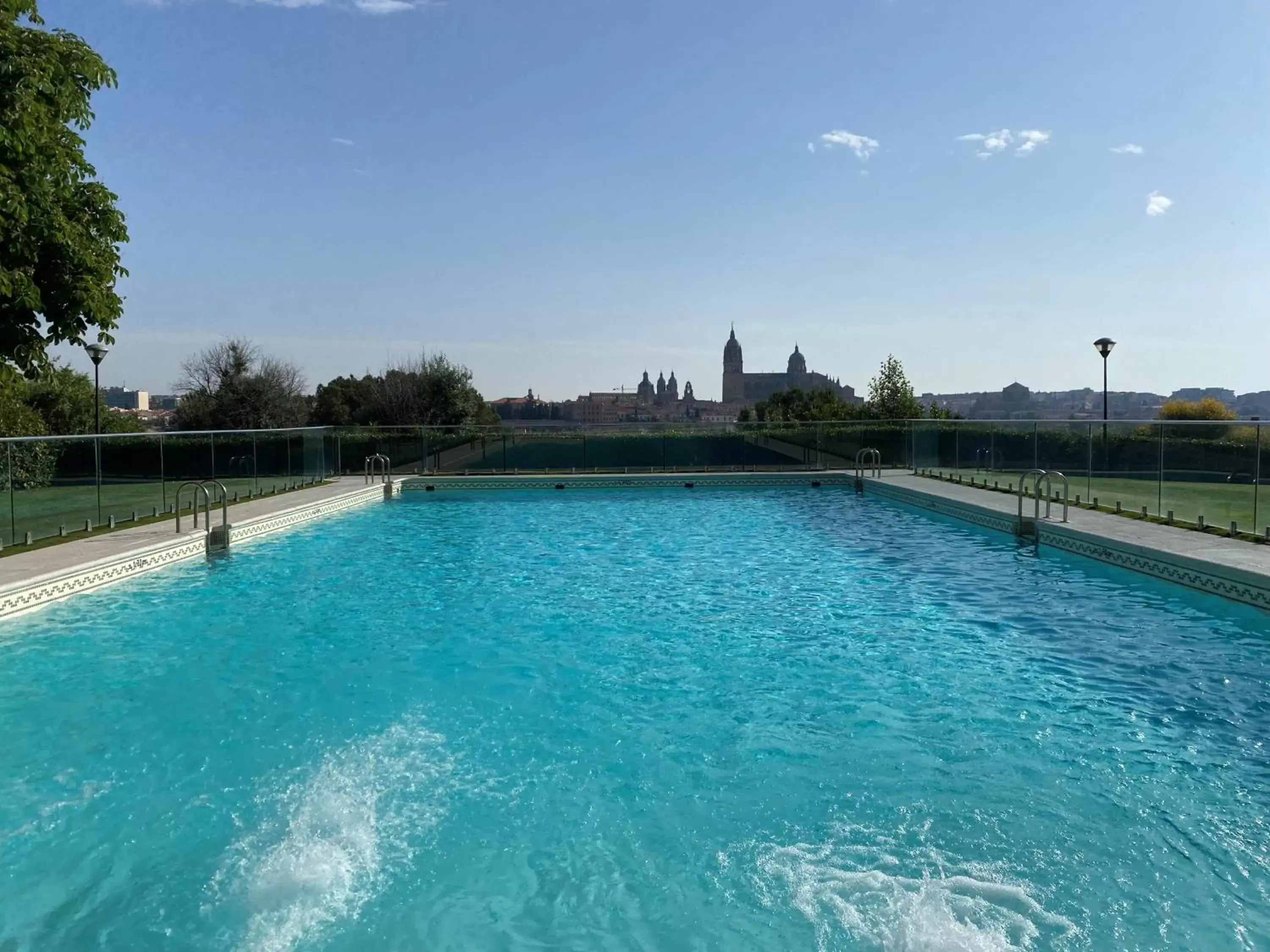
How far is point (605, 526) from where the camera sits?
1327 centimetres

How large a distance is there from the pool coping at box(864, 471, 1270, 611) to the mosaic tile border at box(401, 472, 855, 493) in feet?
17.8

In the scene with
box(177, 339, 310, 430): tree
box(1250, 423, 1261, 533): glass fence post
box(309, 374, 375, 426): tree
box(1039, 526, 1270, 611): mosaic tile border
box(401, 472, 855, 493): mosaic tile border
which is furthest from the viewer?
box(309, 374, 375, 426): tree

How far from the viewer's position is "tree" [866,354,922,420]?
30.4 m

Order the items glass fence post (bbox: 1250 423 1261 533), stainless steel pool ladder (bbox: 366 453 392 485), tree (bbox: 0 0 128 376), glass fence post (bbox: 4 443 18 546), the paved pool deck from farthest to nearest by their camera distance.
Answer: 1. stainless steel pool ladder (bbox: 366 453 392 485)
2. glass fence post (bbox: 4 443 18 546)
3. glass fence post (bbox: 1250 423 1261 533)
4. the paved pool deck
5. tree (bbox: 0 0 128 376)

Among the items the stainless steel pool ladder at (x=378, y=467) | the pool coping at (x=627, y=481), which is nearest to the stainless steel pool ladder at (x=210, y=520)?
the stainless steel pool ladder at (x=378, y=467)

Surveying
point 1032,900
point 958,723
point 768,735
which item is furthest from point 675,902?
point 958,723

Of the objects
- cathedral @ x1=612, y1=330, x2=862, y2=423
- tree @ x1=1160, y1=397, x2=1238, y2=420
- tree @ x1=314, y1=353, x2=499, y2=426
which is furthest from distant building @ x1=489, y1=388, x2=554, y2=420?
tree @ x1=1160, y1=397, x2=1238, y2=420

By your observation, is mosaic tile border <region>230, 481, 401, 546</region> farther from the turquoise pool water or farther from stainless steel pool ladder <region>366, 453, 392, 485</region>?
the turquoise pool water

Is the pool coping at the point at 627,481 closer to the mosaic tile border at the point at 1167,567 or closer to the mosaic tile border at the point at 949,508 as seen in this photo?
the mosaic tile border at the point at 949,508

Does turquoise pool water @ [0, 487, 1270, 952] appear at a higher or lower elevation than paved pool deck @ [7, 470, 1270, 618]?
lower

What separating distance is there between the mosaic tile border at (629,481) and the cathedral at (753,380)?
133 metres

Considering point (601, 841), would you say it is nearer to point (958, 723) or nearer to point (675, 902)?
point (675, 902)

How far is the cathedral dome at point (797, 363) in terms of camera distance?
168375 millimetres

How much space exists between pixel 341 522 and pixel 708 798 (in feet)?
36.9
